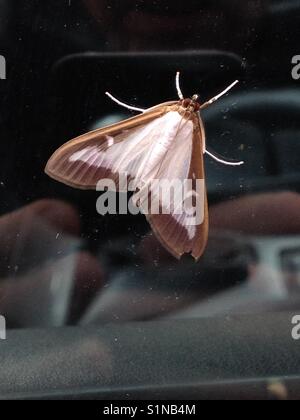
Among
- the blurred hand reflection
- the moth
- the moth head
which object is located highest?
the moth head

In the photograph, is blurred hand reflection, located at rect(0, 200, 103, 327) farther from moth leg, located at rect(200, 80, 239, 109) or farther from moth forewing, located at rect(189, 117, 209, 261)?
moth leg, located at rect(200, 80, 239, 109)

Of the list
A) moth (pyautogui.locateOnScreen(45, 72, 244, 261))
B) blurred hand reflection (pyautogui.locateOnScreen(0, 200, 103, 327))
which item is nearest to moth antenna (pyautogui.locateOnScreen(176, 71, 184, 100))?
moth (pyautogui.locateOnScreen(45, 72, 244, 261))

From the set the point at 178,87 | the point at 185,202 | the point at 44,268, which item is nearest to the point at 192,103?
the point at 178,87

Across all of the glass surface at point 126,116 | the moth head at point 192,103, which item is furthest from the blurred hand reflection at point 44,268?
the moth head at point 192,103

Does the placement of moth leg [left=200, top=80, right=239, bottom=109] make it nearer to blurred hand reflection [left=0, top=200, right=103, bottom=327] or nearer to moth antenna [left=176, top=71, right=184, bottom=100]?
moth antenna [left=176, top=71, right=184, bottom=100]

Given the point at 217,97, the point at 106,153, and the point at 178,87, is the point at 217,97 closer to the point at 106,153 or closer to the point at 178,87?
the point at 178,87

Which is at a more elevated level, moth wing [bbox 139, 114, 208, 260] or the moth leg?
the moth leg

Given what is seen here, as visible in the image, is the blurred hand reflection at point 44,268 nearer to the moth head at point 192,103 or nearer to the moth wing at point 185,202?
the moth wing at point 185,202
